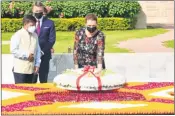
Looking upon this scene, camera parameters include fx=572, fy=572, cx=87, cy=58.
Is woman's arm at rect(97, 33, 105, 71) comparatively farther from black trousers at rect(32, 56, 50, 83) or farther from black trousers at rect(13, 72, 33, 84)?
black trousers at rect(32, 56, 50, 83)

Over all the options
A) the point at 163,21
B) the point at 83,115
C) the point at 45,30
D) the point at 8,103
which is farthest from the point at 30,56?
the point at 163,21

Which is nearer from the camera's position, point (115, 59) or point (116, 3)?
point (115, 59)

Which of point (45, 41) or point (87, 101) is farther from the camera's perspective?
point (45, 41)

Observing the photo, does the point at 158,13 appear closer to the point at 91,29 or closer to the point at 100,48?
the point at 100,48

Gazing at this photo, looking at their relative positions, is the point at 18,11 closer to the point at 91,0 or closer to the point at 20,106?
the point at 91,0

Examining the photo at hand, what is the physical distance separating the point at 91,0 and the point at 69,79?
14.5 meters

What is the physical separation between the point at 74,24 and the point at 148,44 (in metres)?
3.81

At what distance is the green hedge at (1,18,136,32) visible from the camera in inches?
680

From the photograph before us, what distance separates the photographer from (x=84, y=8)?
1789cm

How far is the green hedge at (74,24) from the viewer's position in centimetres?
1728

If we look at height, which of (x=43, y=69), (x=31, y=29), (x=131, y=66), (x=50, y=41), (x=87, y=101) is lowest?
(x=131, y=66)

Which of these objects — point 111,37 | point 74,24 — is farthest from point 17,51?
point 74,24

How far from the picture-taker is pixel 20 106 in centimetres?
348

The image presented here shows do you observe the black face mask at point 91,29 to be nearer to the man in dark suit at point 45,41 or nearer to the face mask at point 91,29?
the face mask at point 91,29
